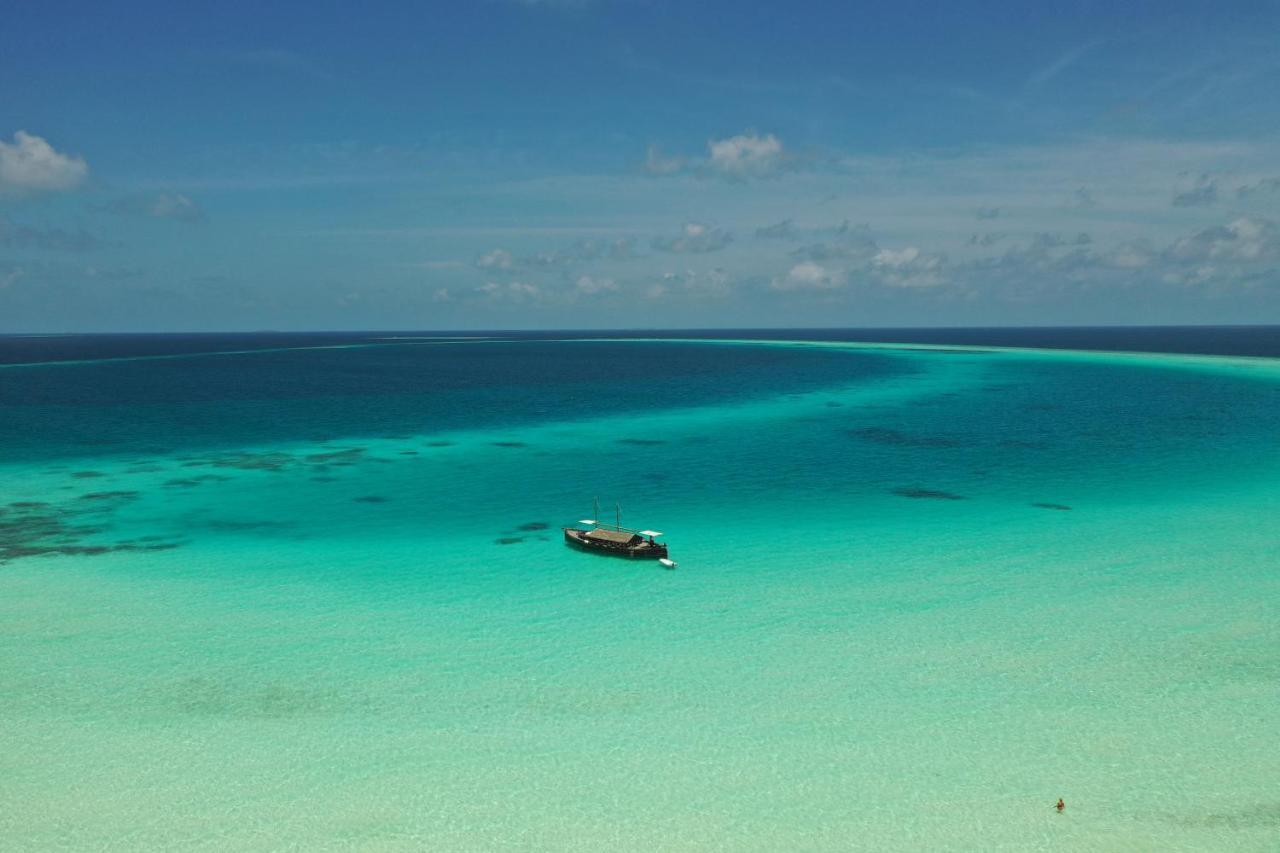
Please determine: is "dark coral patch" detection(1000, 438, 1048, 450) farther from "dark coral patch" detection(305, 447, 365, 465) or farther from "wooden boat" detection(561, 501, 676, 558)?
"dark coral patch" detection(305, 447, 365, 465)

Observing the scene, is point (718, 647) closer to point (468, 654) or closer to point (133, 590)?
point (468, 654)

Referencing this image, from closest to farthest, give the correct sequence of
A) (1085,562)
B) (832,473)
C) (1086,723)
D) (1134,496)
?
(1086,723) → (1085,562) → (1134,496) → (832,473)

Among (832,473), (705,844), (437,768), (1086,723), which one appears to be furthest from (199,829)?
(832,473)

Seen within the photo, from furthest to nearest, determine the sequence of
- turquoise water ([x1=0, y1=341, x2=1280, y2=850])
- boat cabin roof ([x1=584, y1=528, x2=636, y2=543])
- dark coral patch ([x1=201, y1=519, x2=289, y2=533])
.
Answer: dark coral patch ([x1=201, y1=519, x2=289, y2=533]) → boat cabin roof ([x1=584, y1=528, x2=636, y2=543]) → turquoise water ([x1=0, y1=341, x2=1280, y2=850])

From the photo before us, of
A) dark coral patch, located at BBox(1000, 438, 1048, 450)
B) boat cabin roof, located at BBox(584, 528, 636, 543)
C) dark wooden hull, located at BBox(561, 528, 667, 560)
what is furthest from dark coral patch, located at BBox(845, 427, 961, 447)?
dark wooden hull, located at BBox(561, 528, 667, 560)

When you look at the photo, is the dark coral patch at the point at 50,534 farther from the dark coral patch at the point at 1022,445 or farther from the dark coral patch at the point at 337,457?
the dark coral patch at the point at 1022,445

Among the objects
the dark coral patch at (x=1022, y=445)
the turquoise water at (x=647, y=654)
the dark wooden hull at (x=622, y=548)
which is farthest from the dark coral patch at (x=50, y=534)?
the dark coral patch at (x=1022, y=445)
